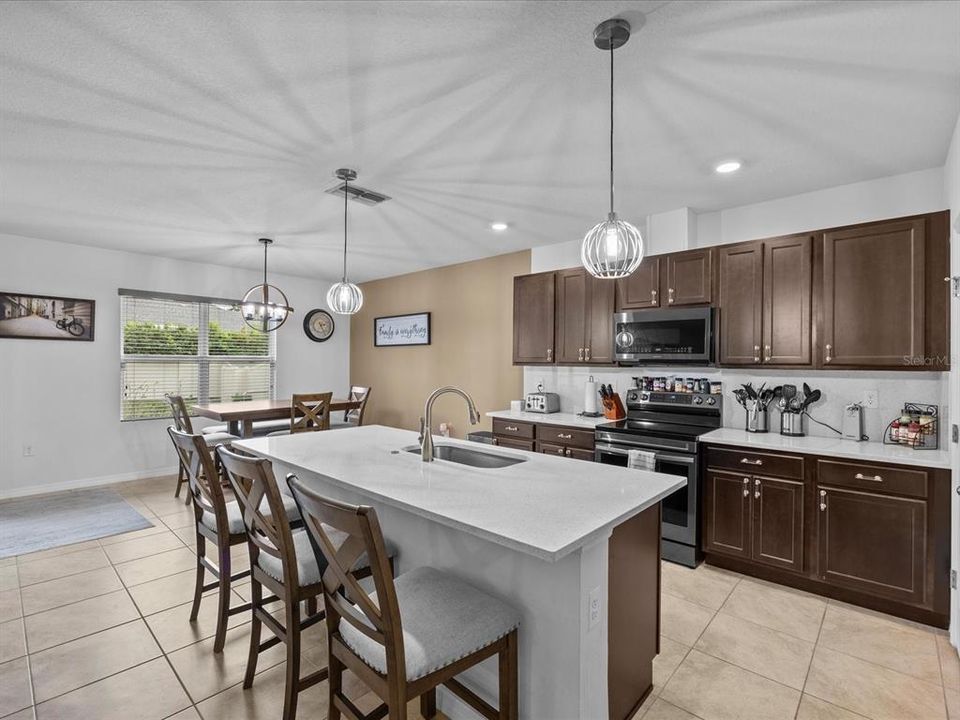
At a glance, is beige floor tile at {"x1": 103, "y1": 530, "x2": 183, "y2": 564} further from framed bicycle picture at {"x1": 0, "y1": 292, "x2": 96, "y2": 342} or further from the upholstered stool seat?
the upholstered stool seat

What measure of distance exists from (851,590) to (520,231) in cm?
344

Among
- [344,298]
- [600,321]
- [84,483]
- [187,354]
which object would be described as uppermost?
[344,298]

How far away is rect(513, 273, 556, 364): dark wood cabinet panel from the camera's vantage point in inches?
176

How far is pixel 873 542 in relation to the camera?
2.65m

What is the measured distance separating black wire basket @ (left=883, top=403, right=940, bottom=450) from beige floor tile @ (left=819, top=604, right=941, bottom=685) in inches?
38.9

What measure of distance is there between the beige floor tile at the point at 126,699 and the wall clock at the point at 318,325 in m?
5.14

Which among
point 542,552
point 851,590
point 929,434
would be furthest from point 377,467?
point 929,434

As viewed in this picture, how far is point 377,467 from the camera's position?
2232 millimetres

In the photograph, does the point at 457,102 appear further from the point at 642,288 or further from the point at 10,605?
the point at 10,605

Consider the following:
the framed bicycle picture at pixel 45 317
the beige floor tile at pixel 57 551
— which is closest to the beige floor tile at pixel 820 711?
the beige floor tile at pixel 57 551

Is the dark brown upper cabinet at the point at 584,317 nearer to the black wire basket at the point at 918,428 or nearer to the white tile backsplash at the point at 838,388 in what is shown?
the white tile backsplash at the point at 838,388

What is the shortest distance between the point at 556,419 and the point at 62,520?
4219 millimetres

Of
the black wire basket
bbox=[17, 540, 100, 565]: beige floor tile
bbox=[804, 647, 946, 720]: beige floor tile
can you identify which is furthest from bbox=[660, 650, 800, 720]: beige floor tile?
bbox=[17, 540, 100, 565]: beige floor tile

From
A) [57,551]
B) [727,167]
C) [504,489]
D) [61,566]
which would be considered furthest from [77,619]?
[727,167]
